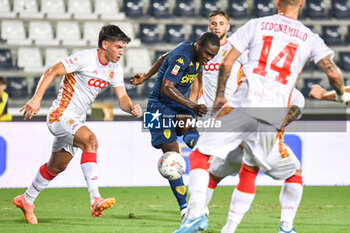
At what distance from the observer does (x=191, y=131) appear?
7004 millimetres

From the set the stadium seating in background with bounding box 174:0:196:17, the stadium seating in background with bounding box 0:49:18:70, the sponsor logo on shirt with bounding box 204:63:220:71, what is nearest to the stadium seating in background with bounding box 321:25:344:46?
the stadium seating in background with bounding box 174:0:196:17

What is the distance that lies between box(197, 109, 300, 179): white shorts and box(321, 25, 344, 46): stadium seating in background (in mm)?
12528

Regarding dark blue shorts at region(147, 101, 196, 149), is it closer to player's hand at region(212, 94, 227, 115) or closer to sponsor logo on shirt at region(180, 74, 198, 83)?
sponsor logo on shirt at region(180, 74, 198, 83)

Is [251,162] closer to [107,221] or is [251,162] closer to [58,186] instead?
[107,221]

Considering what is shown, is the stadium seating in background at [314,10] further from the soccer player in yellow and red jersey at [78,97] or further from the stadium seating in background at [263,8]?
the soccer player in yellow and red jersey at [78,97]

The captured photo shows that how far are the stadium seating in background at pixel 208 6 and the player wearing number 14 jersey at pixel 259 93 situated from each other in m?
12.1

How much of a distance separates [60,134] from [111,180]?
4.32m

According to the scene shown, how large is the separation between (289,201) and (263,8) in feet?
39.8

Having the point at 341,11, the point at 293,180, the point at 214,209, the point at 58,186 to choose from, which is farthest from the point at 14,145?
the point at 341,11

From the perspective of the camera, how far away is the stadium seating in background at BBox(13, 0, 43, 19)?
16281mm

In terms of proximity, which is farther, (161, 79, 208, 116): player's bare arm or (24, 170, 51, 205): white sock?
(24, 170, 51, 205): white sock

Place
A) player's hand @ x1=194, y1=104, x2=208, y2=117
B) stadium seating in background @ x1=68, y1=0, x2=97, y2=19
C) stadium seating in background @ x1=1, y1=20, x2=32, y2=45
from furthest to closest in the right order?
stadium seating in background @ x1=68, y1=0, x2=97, y2=19 < stadium seating in background @ x1=1, y1=20, x2=32, y2=45 < player's hand @ x1=194, y1=104, x2=208, y2=117

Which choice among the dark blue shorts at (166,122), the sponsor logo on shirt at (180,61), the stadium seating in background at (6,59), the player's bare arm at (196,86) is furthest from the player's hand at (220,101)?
the stadium seating in background at (6,59)

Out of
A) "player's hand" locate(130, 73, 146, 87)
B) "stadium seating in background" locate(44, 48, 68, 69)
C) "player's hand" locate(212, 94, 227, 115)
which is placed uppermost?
"player's hand" locate(212, 94, 227, 115)
